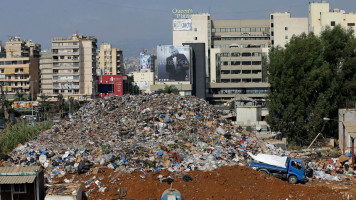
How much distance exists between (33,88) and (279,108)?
205 ft

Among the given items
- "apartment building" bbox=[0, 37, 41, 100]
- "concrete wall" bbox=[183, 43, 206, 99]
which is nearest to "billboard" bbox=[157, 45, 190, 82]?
"concrete wall" bbox=[183, 43, 206, 99]

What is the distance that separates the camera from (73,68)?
265 ft

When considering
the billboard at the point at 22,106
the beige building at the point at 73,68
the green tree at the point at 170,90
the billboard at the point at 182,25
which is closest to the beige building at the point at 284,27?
the billboard at the point at 182,25

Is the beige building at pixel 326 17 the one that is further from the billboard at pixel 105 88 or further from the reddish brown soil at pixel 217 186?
the reddish brown soil at pixel 217 186

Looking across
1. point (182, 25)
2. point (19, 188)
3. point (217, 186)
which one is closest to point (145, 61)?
point (182, 25)

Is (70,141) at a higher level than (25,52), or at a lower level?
lower

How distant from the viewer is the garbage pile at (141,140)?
18.1 meters

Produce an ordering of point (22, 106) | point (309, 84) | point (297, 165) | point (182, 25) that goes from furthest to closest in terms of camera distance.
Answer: point (182, 25), point (22, 106), point (309, 84), point (297, 165)

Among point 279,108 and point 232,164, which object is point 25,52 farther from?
point 232,164

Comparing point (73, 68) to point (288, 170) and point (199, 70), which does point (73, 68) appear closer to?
point (199, 70)

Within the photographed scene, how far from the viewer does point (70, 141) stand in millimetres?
21281

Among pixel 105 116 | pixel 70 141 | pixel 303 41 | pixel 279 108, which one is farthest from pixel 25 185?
pixel 303 41

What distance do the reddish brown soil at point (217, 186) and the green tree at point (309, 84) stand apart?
13238mm

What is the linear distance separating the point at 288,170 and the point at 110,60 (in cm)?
10107
